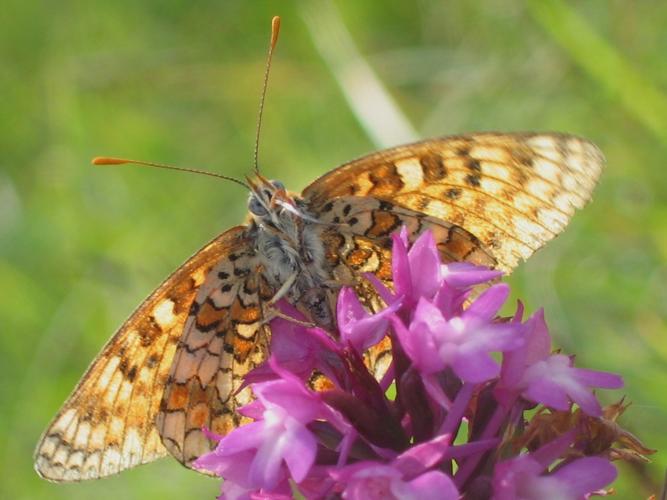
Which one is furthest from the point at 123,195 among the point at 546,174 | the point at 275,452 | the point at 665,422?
the point at 275,452

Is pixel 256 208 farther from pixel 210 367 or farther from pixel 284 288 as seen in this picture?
pixel 210 367

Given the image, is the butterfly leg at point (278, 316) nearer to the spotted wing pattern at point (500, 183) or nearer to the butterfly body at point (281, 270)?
the butterfly body at point (281, 270)

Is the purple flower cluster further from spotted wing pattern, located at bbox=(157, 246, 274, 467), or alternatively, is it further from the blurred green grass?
the blurred green grass

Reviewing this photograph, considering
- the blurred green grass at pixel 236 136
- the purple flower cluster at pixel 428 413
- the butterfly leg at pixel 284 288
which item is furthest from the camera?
the blurred green grass at pixel 236 136

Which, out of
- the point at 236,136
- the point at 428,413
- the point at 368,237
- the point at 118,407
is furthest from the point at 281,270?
the point at 236,136

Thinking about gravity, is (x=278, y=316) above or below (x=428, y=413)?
above

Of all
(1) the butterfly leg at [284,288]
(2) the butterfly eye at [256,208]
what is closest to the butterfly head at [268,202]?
(2) the butterfly eye at [256,208]
